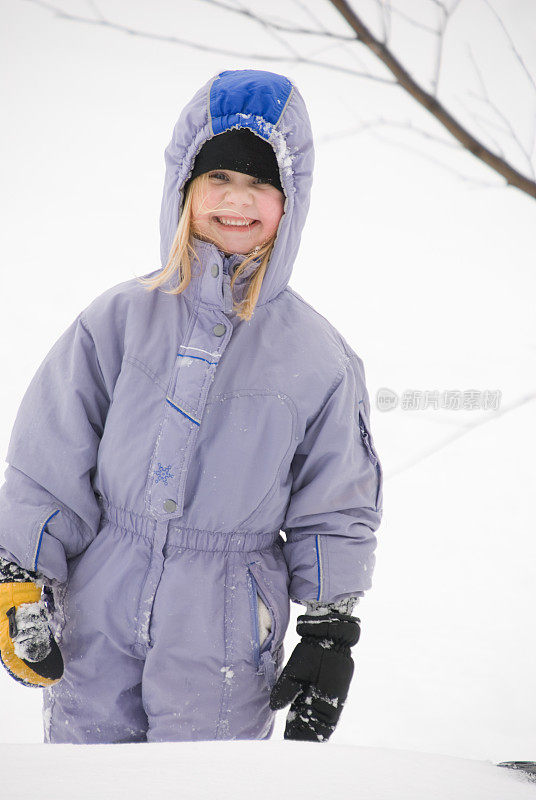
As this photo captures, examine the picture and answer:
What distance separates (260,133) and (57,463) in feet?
2.07

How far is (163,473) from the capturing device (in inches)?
40.9

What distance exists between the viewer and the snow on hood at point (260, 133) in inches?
42.6

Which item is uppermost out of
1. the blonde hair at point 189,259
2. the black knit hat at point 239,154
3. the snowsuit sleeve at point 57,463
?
the black knit hat at point 239,154

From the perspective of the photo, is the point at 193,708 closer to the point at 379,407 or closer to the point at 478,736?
the point at 478,736

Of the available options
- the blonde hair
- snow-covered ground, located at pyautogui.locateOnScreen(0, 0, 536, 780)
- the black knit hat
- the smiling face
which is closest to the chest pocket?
the blonde hair

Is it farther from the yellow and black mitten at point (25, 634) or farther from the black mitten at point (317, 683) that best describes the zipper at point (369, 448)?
the yellow and black mitten at point (25, 634)

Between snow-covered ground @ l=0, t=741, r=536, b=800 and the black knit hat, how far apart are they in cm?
85

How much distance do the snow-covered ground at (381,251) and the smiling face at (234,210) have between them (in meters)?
1.38

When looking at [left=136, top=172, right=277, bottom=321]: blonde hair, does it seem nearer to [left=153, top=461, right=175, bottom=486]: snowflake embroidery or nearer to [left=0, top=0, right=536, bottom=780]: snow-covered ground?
[left=153, top=461, right=175, bottom=486]: snowflake embroidery

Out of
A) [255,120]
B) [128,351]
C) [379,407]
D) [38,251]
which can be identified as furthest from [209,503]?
[38,251]

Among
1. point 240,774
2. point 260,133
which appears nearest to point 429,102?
point 240,774

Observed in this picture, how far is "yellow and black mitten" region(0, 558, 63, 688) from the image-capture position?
1030 mm

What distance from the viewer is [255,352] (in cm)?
113

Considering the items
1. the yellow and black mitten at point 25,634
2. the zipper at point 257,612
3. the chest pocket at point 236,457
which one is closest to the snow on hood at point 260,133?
the chest pocket at point 236,457
